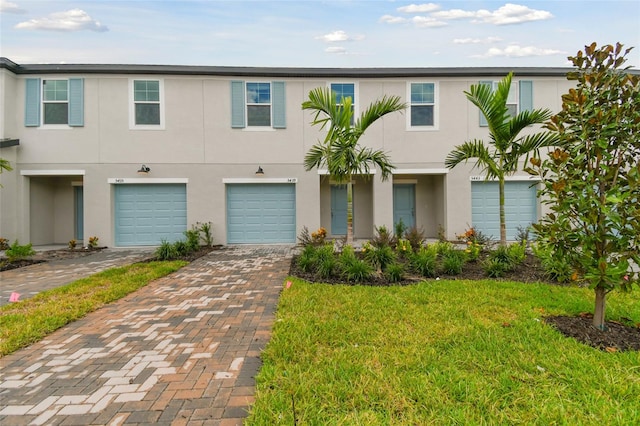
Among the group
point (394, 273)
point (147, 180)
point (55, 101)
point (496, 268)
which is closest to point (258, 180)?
point (147, 180)

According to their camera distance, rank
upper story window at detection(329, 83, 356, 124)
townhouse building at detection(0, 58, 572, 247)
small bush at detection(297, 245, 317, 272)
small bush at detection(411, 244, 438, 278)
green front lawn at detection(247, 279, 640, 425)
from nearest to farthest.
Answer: green front lawn at detection(247, 279, 640, 425)
small bush at detection(411, 244, 438, 278)
small bush at detection(297, 245, 317, 272)
townhouse building at detection(0, 58, 572, 247)
upper story window at detection(329, 83, 356, 124)

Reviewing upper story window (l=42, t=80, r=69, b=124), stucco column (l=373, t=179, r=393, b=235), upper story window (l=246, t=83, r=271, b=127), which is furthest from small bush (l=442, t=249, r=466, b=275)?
upper story window (l=42, t=80, r=69, b=124)

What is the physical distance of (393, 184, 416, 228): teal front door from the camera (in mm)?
12352

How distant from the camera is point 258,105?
1081 cm

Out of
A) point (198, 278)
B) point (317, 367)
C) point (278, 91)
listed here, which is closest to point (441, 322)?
point (317, 367)

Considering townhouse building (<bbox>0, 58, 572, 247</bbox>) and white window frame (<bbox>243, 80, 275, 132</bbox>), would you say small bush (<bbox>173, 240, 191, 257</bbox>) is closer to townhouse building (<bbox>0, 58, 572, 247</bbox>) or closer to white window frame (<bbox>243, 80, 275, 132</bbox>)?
townhouse building (<bbox>0, 58, 572, 247</bbox>)

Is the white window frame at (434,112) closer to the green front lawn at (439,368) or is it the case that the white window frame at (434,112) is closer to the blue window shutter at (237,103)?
the blue window shutter at (237,103)

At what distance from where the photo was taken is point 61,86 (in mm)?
10383

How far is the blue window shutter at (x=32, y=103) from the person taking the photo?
10.2m

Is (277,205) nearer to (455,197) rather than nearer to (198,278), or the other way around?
(198,278)

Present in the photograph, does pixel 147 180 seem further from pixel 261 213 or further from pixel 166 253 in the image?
pixel 261 213

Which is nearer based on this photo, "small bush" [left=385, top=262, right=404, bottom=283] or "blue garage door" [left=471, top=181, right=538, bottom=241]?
"small bush" [left=385, top=262, right=404, bottom=283]

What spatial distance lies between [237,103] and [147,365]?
9423 mm

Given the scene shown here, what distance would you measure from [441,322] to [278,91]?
9369mm
